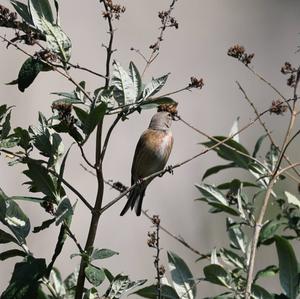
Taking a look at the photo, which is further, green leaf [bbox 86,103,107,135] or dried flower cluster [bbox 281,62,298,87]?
dried flower cluster [bbox 281,62,298,87]

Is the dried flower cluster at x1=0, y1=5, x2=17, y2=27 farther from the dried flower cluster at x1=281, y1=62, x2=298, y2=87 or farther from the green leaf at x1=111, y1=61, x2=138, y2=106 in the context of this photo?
the dried flower cluster at x1=281, y1=62, x2=298, y2=87

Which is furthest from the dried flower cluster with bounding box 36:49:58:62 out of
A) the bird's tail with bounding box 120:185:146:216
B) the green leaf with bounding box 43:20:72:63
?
the bird's tail with bounding box 120:185:146:216

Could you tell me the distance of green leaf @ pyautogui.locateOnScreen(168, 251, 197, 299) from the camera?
146 cm

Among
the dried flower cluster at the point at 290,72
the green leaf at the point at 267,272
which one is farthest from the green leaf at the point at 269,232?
the dried flower cluster at the point at 290,72

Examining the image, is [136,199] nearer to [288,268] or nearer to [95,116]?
[288,268]

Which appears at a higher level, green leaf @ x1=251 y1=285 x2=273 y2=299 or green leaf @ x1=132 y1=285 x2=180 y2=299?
green leaf @ x1=251 y1=285 x2=273 y2=299

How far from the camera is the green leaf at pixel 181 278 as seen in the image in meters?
1.46

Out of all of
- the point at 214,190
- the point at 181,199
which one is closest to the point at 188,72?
the point at 181,199

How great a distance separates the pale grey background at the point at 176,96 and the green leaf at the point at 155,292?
1.58 m

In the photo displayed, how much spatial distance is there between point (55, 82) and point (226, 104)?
35.5 inches

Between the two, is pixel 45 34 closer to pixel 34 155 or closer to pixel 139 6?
pixel 34 155

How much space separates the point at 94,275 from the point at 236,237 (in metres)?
0.56

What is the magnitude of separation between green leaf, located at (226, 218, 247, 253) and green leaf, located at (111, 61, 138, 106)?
0.48m

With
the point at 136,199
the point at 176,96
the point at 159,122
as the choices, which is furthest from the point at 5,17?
the point at 176,96
